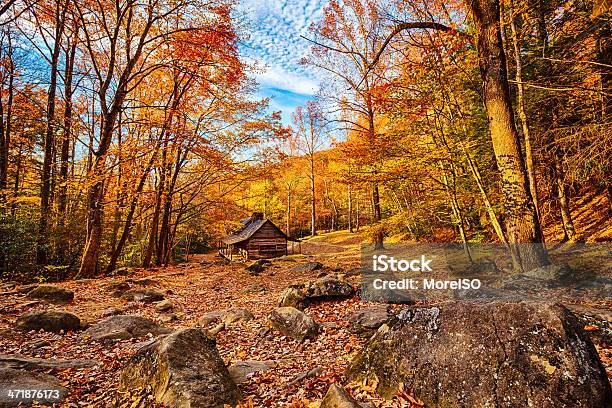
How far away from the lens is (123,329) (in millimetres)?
5848

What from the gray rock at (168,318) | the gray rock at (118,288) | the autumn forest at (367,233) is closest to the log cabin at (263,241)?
the autumn forest at (367,233)

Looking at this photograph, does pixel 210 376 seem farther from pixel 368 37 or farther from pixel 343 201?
pixel 343 201

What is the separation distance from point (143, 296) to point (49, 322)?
10.5ft

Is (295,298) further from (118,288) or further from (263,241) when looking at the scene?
(263,241)

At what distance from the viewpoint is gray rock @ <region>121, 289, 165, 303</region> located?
8.97m

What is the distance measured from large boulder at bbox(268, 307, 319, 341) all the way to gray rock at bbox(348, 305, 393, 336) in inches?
31.0

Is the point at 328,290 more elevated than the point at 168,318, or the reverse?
the point at 328,290

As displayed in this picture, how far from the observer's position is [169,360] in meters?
3.19

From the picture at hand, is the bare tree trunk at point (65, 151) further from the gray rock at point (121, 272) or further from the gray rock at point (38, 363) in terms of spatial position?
the gray rock at point (38, 363)

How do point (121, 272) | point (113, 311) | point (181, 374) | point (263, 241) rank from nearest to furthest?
point (181, 374), point (113, 311), point (121, 272), point (263, 241)

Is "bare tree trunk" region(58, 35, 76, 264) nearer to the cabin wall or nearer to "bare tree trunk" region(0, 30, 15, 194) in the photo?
"bare tree trunk" region(0, 30, 15, 194)

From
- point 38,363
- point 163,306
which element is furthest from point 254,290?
point 38,363

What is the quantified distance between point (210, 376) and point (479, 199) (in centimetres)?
950

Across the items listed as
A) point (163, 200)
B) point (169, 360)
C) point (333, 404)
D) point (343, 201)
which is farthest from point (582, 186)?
point (343, 201)
